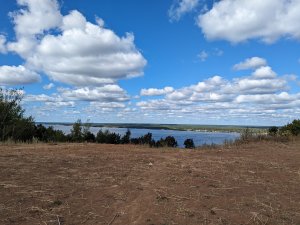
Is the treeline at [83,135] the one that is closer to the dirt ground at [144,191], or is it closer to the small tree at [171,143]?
the small tree at [171,143]

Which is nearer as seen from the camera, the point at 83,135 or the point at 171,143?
the point at 171,143

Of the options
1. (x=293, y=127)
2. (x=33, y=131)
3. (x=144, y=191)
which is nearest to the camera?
(x=144, y=191)

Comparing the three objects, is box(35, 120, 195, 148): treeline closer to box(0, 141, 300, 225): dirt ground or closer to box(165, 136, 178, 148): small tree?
box(165, 136, 178, 148): small tree

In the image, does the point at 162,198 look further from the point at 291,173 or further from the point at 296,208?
the point at 291,173

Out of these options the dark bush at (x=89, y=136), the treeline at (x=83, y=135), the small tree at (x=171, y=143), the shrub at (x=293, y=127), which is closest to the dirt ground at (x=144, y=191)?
the small tree at (x=171, y=143)

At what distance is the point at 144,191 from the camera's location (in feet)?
25.6

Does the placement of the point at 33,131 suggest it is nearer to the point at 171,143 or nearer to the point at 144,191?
the point at 171,143

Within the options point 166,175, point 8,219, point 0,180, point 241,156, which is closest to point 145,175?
point 166,175

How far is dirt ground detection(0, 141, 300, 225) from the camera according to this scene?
6.52 metres

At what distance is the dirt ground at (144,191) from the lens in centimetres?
652

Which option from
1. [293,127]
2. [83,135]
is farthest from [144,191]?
[83,135]

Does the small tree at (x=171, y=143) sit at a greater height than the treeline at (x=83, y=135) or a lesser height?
lesser

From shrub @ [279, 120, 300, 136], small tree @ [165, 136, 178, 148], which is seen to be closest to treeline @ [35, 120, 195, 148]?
small tree @ [165, 136, 178, 148]

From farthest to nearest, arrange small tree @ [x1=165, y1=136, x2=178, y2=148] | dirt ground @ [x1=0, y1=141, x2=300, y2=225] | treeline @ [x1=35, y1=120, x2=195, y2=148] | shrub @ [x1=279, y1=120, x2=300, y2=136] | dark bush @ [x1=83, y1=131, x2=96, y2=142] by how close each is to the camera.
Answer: dark bush @ [x1=83, y1=131, x2=96, y2=142] → treeline @ [x1=35, y1=120, x2=195, y2=148] → shrub @ [x1=279, y1=120, x2=300, y2=136] → small tree @ [x1=165, y1=136, x2=178, y2=148] → dirt ground @ [x1=0, y1=141, x2=300, y2=225]
